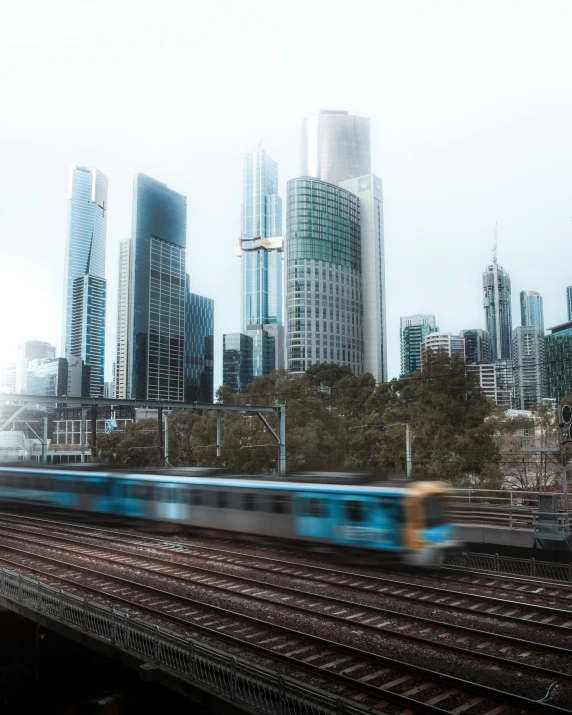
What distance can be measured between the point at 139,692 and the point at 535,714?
32.2ft

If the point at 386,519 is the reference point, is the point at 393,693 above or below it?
below

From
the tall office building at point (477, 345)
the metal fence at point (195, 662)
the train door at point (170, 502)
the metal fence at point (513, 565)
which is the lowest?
the metal fence at point (513, 565)

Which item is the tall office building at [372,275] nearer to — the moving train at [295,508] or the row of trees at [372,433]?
the row of trees at [372,433]

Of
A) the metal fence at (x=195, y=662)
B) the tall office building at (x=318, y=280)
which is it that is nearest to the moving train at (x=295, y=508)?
the metal fence at (x=195, y=662)

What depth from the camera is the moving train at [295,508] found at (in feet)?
50.3

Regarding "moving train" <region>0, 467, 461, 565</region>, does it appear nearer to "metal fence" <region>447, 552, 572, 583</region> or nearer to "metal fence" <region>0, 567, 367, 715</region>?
"metal fence" <region>447, 552, 572, 583</region>

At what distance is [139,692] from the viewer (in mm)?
14812

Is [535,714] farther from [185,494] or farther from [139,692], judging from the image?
[185,494]

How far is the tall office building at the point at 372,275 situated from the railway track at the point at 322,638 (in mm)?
158069

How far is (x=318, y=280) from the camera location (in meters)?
164

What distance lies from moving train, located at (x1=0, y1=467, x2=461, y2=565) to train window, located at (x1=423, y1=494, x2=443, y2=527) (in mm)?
24

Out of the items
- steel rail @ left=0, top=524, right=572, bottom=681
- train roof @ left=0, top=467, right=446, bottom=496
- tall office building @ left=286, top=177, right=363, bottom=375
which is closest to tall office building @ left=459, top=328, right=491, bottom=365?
tall office building @ left=286, top=177, right=363, bottom=375

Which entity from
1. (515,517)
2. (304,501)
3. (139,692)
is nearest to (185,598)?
(139,692)

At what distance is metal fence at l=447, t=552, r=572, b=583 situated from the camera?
17656 mm
